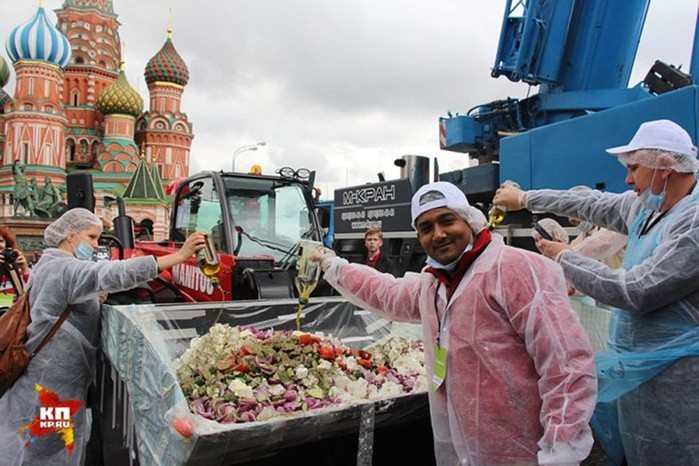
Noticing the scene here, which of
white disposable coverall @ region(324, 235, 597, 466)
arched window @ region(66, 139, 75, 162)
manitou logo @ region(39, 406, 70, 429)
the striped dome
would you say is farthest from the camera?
arched window @ region(66, 139, 75, 162)

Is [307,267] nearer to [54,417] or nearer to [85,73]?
[54,417]

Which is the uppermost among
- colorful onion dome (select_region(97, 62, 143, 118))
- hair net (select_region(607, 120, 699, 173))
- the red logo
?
colorful onion dome (select_region(97, 62, 143, 118))

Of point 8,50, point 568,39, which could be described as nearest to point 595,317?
point 568,39

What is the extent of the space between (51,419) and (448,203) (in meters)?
2.67

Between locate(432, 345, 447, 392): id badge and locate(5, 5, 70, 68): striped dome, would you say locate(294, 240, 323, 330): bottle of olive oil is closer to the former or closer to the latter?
locate(432, 345, 447, 392): id badge

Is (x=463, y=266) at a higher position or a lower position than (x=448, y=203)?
lower

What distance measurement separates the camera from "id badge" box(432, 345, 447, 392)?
1.94 meters

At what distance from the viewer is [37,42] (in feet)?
141

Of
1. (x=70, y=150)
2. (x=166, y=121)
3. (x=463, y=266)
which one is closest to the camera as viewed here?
(x=463, y=266)

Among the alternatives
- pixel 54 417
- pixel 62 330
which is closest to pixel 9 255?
pixel 62 330

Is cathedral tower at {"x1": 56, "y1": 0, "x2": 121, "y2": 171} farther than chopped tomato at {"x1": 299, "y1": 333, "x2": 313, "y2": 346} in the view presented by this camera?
Yes

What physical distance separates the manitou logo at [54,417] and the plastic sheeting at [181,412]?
0.39m

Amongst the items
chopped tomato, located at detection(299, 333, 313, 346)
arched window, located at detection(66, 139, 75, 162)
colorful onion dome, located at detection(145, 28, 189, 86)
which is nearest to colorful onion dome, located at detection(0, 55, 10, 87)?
arched window, located at detection(66, 139, 75, 162)

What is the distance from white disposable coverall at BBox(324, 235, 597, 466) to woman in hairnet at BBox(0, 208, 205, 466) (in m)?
1.71
